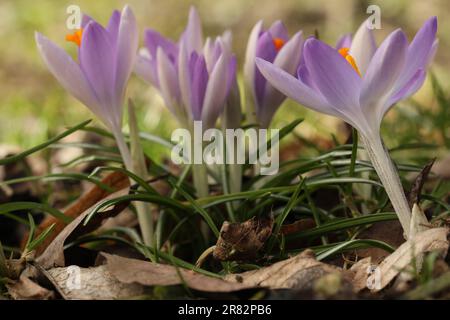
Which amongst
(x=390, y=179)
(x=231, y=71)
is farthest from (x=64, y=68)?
(x=390, y=179)

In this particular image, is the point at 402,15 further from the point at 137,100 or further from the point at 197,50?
the point at 197,50

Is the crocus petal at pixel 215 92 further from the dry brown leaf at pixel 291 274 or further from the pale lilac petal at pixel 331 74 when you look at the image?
the dry brown leaf at pixel 291 274

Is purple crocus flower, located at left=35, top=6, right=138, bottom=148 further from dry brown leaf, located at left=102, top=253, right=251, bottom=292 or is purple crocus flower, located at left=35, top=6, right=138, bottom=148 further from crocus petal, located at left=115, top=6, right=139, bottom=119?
dry brown leaf, located at left=102, top=253, right=251, bottom=292

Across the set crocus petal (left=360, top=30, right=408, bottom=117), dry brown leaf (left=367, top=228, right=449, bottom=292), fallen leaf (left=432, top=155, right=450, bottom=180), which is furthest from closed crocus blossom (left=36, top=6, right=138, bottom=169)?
fallen leaf (left=432, top=155, right=450, bottom=180)
